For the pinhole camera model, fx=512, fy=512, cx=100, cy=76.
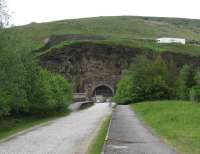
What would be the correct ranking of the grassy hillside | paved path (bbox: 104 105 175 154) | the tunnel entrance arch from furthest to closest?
the grassy hillside
the tunnel entrance arch
paved path (bbox: 104 105 175 154)

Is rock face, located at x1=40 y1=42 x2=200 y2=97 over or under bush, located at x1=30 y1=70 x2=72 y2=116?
over

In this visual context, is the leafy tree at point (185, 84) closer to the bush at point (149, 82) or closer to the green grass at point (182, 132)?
the bush at point (149, 82)

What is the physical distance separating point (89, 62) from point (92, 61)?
2.63 feet

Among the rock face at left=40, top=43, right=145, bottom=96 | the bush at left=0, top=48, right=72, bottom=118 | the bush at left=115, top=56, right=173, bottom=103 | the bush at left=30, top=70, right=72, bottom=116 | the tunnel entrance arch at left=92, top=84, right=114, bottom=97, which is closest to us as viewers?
the bush at left=0, top=48, right=72, bottom=118

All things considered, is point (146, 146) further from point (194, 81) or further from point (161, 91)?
point (194, 81)

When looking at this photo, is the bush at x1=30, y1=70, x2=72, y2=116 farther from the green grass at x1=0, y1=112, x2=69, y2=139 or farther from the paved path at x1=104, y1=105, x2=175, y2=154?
the paved path at x1=104, y1=105, x2=175, y2=154

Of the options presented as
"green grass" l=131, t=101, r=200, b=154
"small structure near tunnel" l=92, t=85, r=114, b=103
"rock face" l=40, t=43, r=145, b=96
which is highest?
"rock face" l=40, t=43, r=145, b=96

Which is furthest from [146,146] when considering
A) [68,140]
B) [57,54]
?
[57,54]

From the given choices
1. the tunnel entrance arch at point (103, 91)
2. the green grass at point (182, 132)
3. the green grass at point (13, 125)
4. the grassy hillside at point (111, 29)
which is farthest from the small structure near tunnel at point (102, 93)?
the green grass at point (182, 132)

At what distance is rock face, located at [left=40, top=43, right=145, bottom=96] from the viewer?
12512cm

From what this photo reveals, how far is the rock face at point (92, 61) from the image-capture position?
124 m

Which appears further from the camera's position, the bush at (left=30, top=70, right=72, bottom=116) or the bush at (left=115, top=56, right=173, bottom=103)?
the bush at (left=115, top=56, right=173, bottom=103)

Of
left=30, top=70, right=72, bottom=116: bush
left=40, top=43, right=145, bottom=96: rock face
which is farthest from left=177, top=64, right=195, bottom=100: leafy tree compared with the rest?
left=40, top=43, right=145, bottom=96: rock face

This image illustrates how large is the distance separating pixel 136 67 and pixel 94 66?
52773mm
